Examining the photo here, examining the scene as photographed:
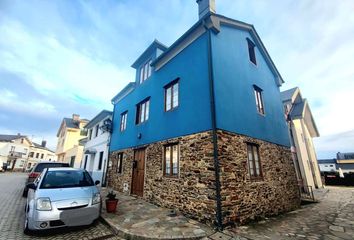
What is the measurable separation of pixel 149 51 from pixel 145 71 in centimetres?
130

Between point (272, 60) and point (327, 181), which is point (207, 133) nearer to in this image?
point (272, 60)

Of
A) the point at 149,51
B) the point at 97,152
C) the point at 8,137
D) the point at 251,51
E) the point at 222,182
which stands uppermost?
the point at 8,137

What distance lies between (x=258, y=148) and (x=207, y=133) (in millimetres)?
3242

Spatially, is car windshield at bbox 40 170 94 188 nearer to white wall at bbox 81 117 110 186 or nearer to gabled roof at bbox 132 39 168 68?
gabled roof at bbox 132 39 168 68

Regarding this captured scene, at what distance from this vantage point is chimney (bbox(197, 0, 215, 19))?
7.79 m

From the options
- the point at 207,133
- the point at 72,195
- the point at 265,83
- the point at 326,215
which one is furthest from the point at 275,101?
the point at 72,195

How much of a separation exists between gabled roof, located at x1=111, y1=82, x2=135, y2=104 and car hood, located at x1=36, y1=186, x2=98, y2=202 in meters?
8.66

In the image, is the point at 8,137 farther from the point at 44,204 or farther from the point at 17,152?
the point at 44,204

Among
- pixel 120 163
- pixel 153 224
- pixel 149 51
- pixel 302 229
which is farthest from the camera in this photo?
pixel 120 163

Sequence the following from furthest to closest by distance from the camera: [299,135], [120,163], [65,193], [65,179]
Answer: [299,135], [120,163], [65,179], [65,193]

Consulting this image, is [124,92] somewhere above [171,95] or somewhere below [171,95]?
above

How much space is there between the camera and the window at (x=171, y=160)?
24.7 feet

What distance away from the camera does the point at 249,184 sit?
22.2ft

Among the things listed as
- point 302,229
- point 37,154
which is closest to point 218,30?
point 302,229
